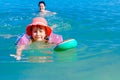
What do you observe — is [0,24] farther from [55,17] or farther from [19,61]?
[19,61]

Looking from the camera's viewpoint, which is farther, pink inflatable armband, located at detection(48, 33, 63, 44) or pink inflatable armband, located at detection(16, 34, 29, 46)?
pink inflatable armband, located at detection(48, 33, 63, 44)

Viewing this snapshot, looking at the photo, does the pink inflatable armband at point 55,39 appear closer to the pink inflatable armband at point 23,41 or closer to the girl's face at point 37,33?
the girl's face at point 37,33


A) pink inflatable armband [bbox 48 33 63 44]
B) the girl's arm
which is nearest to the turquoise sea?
the girl's arm

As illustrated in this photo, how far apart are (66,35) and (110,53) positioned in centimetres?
197

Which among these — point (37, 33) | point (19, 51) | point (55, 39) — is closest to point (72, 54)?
point (55, 39)

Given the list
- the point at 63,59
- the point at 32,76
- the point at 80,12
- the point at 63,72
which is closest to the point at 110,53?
the point at 63,59

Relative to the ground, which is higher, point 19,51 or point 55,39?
point 55,39

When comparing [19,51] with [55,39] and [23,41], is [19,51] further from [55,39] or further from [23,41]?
[55,39]

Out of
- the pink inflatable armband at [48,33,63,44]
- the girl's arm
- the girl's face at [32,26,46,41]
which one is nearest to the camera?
the girl's arm

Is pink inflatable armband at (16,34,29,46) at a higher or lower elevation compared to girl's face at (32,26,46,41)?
lower

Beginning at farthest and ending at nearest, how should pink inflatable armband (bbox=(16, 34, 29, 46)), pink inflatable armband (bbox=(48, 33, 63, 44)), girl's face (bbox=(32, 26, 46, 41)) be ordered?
1. pink inflatable armband (bbox=(48, 33, 63, 44))
2. pink inflatable armband (bbox=(16, 34, 29, 46))
3. girl's face (bbox=(32, 26, 46, 41))

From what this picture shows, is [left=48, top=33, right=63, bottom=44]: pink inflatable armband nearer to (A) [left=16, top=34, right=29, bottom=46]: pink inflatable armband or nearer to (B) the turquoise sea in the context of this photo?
(B) the turquoise sea

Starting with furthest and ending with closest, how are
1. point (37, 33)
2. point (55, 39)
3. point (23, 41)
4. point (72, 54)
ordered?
point (55, 39), point (23, 41), point (37, 33), point (72, 54)

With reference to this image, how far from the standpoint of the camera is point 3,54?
6340mm
